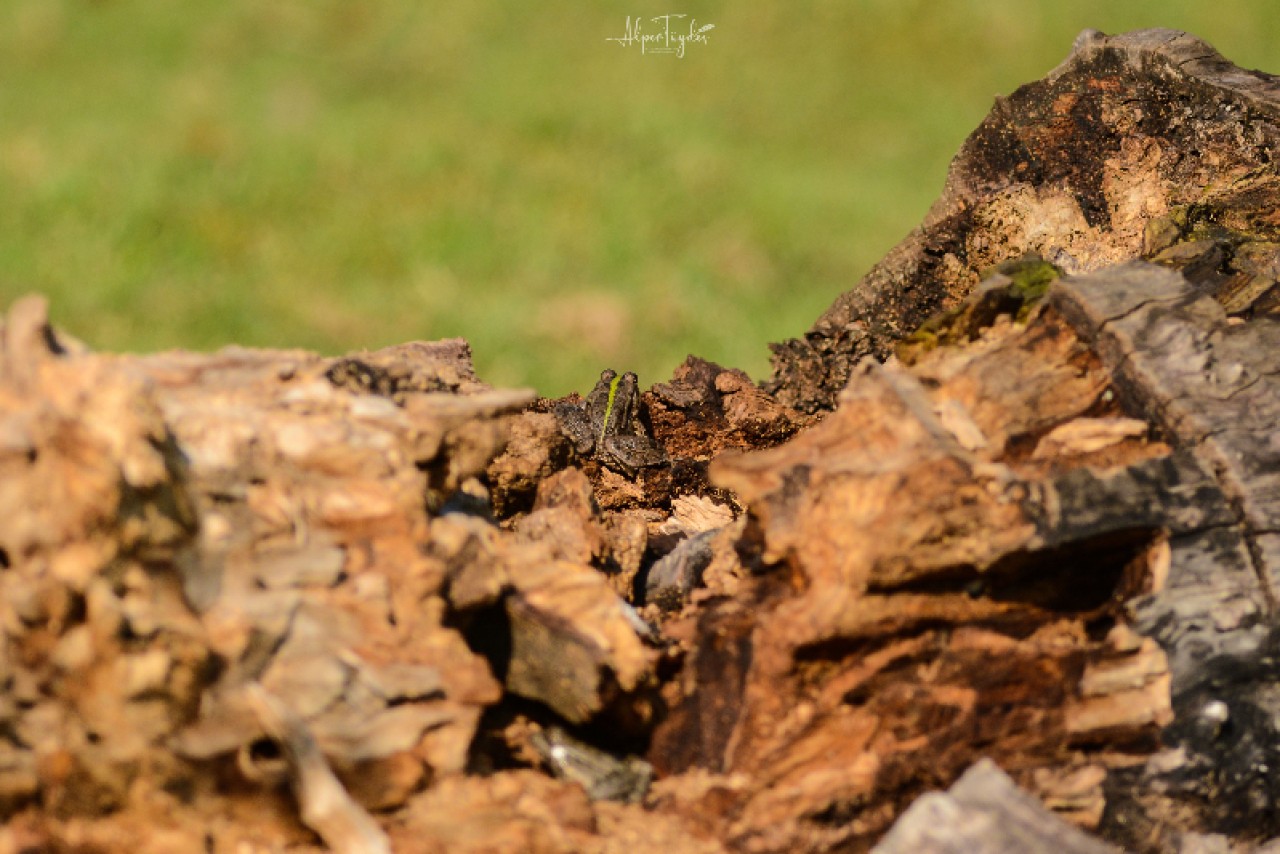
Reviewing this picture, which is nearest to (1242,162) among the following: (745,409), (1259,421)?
(1259,421)

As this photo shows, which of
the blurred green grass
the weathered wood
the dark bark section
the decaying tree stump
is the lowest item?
the weathered wood

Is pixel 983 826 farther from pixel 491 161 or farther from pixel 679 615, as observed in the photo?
pixel 491 161

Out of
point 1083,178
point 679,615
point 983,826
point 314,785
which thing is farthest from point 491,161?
point 983,826

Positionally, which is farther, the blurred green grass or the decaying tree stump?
the blurred green grass

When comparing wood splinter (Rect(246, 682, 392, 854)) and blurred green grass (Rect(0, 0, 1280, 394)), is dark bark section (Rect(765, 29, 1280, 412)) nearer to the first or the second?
wood splinter (Rect(246, 682, 392, 854))

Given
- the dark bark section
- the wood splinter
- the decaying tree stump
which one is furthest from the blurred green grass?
the wood splinter

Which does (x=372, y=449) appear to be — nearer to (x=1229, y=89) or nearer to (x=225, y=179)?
(x=1229, y=89)
